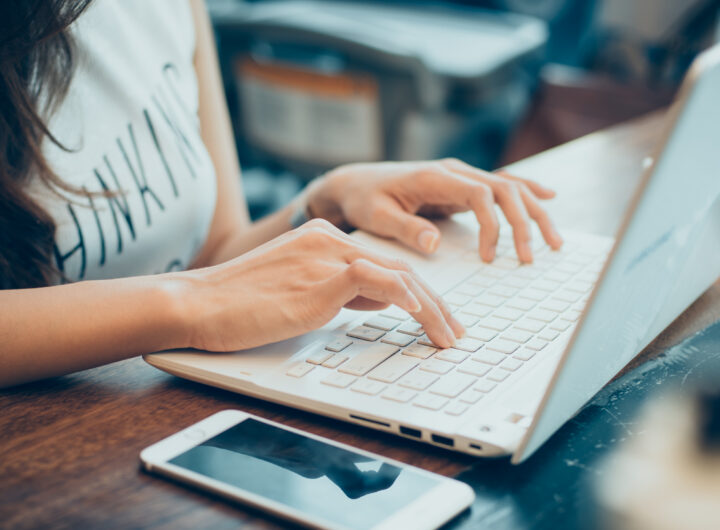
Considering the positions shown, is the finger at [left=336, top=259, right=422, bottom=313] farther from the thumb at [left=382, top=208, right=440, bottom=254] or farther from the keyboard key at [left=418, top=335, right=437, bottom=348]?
the thumb at [left=382, top=208, right=440, bottom=254]

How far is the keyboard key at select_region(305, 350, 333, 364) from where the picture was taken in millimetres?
539

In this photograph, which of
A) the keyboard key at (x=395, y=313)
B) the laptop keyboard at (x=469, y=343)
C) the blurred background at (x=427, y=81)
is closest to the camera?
the laptop keyboard at (x=469, y=343)

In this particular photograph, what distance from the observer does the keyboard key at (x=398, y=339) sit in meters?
0.56

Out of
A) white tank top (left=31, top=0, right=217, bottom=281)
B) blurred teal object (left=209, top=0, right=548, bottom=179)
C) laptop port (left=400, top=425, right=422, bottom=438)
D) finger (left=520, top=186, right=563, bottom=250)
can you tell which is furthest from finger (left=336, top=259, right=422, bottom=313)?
blurred teal object (left=209, top=0, right=548, bottom=179)

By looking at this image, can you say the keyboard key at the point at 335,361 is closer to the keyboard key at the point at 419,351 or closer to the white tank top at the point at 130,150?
the keyboard key at the point at 419,351

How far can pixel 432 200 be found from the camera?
78 cm

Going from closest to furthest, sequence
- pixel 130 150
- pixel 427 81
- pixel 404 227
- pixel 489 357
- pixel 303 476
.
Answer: pixel 303 476 < pixel 489 357 < pixel 404 227 < pixel 130 150 < pixel 427 81

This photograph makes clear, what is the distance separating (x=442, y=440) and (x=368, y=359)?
0.10 m

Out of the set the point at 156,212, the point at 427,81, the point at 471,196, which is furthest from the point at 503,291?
the point at 427,81

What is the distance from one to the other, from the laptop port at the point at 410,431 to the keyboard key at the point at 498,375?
2.7 inches

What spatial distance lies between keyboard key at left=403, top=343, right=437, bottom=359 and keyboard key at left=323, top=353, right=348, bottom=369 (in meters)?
0.04

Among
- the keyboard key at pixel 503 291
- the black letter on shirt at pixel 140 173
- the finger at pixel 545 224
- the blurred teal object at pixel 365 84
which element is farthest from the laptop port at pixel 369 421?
the blurred teal object at pixel 365 84

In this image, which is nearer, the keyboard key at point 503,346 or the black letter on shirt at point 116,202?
the keyboard key at point 503,346

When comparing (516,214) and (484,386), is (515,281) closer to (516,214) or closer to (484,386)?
(516,214)
